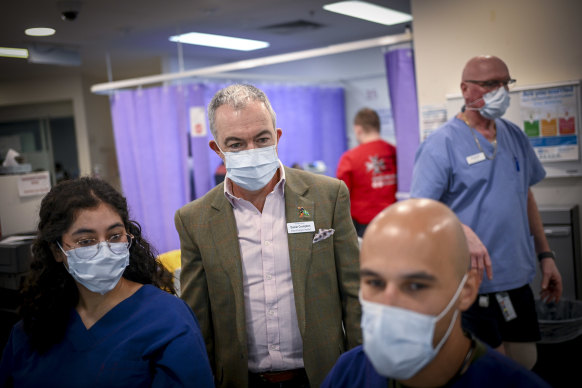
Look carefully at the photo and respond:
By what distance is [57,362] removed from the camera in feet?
4.46

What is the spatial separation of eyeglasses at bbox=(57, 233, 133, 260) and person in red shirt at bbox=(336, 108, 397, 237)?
294 centimetres

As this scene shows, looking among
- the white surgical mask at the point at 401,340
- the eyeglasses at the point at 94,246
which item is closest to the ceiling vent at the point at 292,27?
the eyeglasses at the point at 94,246

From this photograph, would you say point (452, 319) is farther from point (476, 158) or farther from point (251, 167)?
point (476, 158)

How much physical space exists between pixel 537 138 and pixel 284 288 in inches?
96.9

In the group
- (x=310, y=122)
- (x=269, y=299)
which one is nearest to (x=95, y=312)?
(x=269, y=299)

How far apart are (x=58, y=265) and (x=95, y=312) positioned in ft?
0.75

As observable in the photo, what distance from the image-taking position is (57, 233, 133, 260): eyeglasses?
1.44 m

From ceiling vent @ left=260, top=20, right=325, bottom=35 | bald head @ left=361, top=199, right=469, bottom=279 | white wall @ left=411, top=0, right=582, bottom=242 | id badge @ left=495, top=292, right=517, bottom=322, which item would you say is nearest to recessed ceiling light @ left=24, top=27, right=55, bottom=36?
ceiling vent @ left=260, top=20, right=325, bottom=35

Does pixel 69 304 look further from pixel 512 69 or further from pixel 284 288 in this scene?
pixel 512 69

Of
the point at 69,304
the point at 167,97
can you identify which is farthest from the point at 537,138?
the point at 167,97

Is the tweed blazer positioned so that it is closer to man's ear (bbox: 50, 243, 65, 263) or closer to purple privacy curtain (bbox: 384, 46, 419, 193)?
man's ear (bbox: 50, 243, 65, 263)

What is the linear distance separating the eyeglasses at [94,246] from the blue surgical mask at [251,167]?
39 centimetres

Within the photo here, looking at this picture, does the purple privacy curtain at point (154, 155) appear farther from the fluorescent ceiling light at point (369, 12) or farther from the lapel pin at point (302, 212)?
the lapel pin at point (302, 212)

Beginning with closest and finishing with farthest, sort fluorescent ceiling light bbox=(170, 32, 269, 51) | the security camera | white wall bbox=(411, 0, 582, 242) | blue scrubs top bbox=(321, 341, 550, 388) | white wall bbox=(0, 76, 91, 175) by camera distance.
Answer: blue scrubs top bbox=(321, 341, 550, 388) < white wall bbox=(411, 0, 582, 242) < the security camera < fluorescent ceiling light bbox=(170, 32, 269, 51) < white wall bbox=(0, 76, 91, 175)
